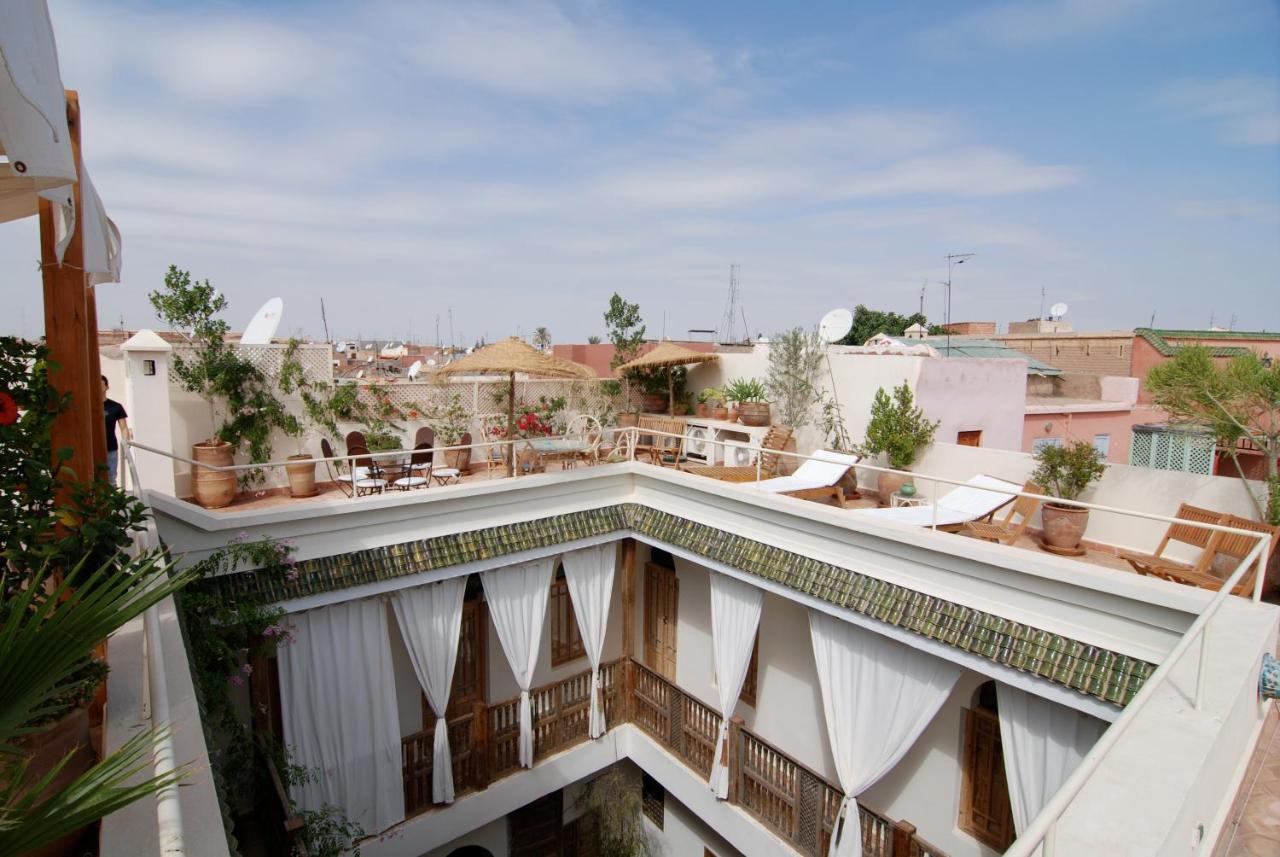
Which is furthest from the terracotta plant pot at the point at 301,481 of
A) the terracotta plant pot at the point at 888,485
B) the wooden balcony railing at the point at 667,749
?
the terracotta plant pot at the point at 888,485

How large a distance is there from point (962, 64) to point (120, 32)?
11.2 meters

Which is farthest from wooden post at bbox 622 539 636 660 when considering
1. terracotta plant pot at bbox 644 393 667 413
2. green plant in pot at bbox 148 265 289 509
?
green plant in pot at bbox 148 265 289 509

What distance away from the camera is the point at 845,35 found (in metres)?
10.5

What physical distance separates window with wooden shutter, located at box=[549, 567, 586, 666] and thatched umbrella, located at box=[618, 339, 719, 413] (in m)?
Answer: 4.32

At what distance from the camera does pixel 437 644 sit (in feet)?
23.6

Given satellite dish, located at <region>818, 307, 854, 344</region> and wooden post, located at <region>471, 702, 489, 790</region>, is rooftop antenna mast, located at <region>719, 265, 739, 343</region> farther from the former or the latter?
wooden post, located at <region>471, 702, 489, 790</region>

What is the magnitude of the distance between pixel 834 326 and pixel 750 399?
1.93 metres

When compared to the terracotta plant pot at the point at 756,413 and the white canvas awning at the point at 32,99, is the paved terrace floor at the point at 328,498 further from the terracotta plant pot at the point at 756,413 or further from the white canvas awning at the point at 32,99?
the white canvas awning at the point at 32,99

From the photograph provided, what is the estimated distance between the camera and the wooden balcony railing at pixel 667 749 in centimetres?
642

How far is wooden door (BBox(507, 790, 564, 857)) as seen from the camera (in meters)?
8.80

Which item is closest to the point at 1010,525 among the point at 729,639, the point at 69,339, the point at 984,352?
the point at 729,639

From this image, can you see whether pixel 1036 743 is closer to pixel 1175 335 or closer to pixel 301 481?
pixel 301 481

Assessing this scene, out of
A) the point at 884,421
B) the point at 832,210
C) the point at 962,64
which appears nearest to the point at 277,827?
the point at 884,421

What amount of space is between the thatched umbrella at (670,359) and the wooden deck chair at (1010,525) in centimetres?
591
